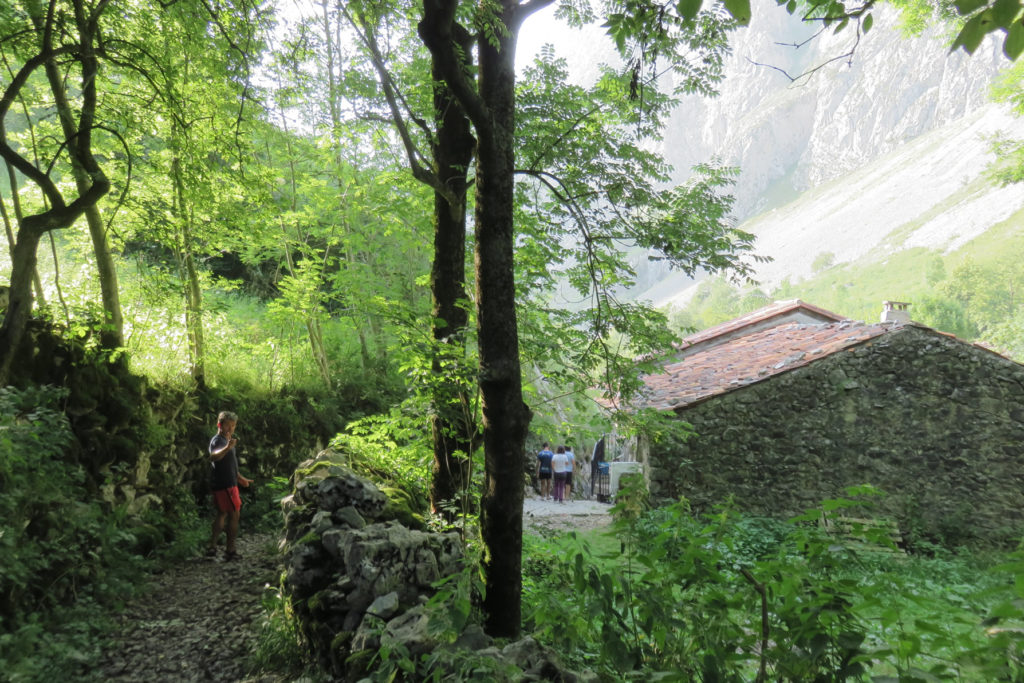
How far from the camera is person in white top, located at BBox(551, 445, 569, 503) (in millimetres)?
14320

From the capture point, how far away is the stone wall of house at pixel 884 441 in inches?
392

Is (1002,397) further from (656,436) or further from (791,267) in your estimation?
(791,267)

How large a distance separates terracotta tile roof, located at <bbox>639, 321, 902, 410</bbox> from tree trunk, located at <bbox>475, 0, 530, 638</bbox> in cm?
590

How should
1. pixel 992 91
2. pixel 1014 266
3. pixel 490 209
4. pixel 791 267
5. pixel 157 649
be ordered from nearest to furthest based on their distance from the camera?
pixel 490 209 < pixel 157 649 < pixel 992 91 < pixel 1014 266 < pixel 791 267

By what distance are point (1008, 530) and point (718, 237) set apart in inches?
374

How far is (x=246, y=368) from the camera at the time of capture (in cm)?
926

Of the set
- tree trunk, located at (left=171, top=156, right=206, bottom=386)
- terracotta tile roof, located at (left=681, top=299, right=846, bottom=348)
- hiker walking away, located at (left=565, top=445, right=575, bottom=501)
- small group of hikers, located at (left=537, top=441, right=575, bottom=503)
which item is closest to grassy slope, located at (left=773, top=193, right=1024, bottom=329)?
terracotta tile roof, located at (left=681, top=299, right=846, bottom=348)

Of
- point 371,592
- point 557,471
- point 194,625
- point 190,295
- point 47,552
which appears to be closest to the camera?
point 371,592

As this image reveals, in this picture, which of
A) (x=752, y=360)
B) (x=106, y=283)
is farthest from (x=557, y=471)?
(x=106, y=283)

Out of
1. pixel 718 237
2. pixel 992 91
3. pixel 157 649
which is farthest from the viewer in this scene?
pixel 992 91

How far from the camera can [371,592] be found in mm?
3539

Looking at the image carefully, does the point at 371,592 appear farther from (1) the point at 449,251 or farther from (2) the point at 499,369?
(1) the point at 449,251

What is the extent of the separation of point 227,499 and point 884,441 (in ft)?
36.1

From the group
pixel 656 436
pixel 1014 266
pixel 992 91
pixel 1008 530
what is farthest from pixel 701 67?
pixel 1014 266
